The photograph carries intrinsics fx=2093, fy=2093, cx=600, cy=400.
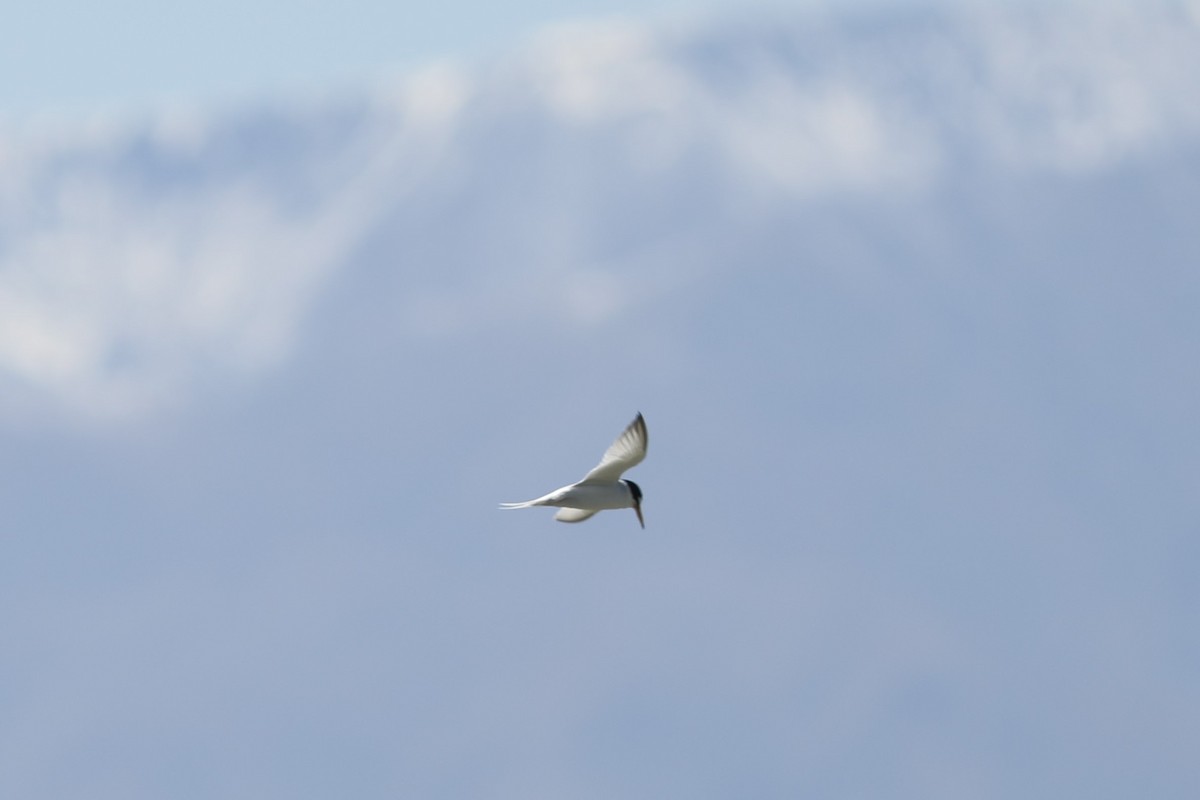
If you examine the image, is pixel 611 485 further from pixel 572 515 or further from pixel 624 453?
pixel 572 515

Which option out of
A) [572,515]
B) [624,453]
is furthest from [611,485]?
[572,515]

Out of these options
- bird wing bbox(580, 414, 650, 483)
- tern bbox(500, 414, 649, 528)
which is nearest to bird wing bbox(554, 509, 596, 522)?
tern bbox(500, 414, 649, 528)

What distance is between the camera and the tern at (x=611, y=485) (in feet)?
74.9

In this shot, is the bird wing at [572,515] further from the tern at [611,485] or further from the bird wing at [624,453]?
the bird wing at [624,453]

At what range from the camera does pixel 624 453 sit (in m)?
23.1

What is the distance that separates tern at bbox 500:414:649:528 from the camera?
22.8 meters

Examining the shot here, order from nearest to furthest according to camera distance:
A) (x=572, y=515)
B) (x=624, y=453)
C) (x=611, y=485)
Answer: (x=624, y=453) < (x=611, y=485) < (x=572, y=515)

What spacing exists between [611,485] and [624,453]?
0.78 m

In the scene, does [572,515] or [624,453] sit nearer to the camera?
[624,453]

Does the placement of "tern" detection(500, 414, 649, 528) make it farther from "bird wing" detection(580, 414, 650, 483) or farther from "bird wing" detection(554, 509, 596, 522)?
"bird wing" detection(554, 509, 596, 522)

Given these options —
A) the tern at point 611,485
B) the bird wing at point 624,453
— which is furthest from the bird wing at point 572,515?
the bird wing at point 624,453

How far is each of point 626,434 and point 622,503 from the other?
1.37m

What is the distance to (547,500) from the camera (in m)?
22.5

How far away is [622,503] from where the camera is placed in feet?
78.4
